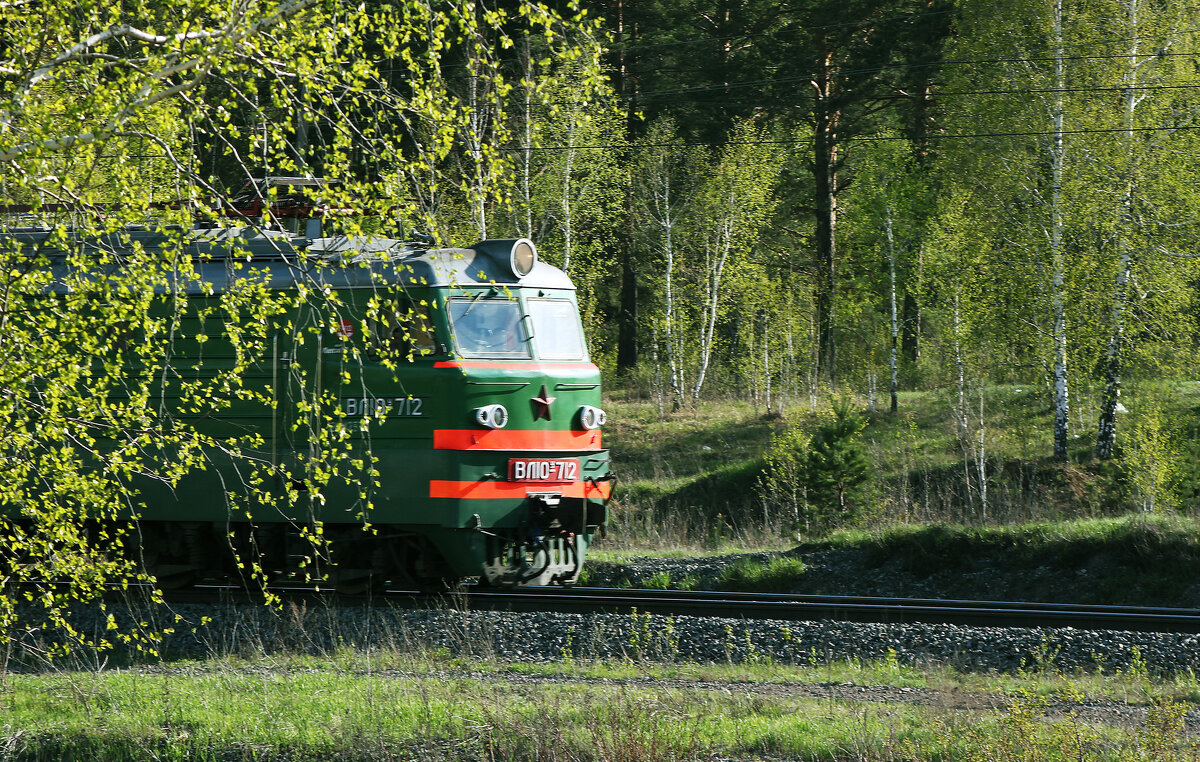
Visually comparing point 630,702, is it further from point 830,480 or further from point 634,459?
point 634,459

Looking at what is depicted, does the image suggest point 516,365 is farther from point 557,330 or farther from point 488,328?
point 557,330

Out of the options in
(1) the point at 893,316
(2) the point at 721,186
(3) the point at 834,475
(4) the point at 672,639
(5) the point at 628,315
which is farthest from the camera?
(5) the point at 628,315

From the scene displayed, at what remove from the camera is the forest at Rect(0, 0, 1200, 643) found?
567cm

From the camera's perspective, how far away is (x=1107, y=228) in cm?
1912

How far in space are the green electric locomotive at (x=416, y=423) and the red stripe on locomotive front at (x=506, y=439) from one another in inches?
0.5

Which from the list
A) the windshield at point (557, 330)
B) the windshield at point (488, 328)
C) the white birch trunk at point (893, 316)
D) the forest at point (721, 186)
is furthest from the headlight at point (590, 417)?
the white birch trunk at point (893, 316)

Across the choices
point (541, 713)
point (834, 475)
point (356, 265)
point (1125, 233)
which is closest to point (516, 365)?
point (356, 265)

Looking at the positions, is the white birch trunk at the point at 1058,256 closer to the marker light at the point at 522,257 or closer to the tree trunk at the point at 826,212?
the tree trunk at the point at 826,212

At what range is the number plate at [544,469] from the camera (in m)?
9.88

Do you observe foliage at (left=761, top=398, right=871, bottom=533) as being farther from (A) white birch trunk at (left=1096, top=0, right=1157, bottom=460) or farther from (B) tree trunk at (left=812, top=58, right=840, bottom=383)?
(B) tree trunk at (left=812, top=58, right=840, bottom=383)

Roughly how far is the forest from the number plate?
2381 millimetres

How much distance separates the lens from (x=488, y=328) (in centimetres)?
996

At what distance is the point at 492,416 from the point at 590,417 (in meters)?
1.27

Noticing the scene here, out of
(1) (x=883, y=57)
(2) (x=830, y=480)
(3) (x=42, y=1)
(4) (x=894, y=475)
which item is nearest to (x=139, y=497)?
(3) (x=42, y=1)
